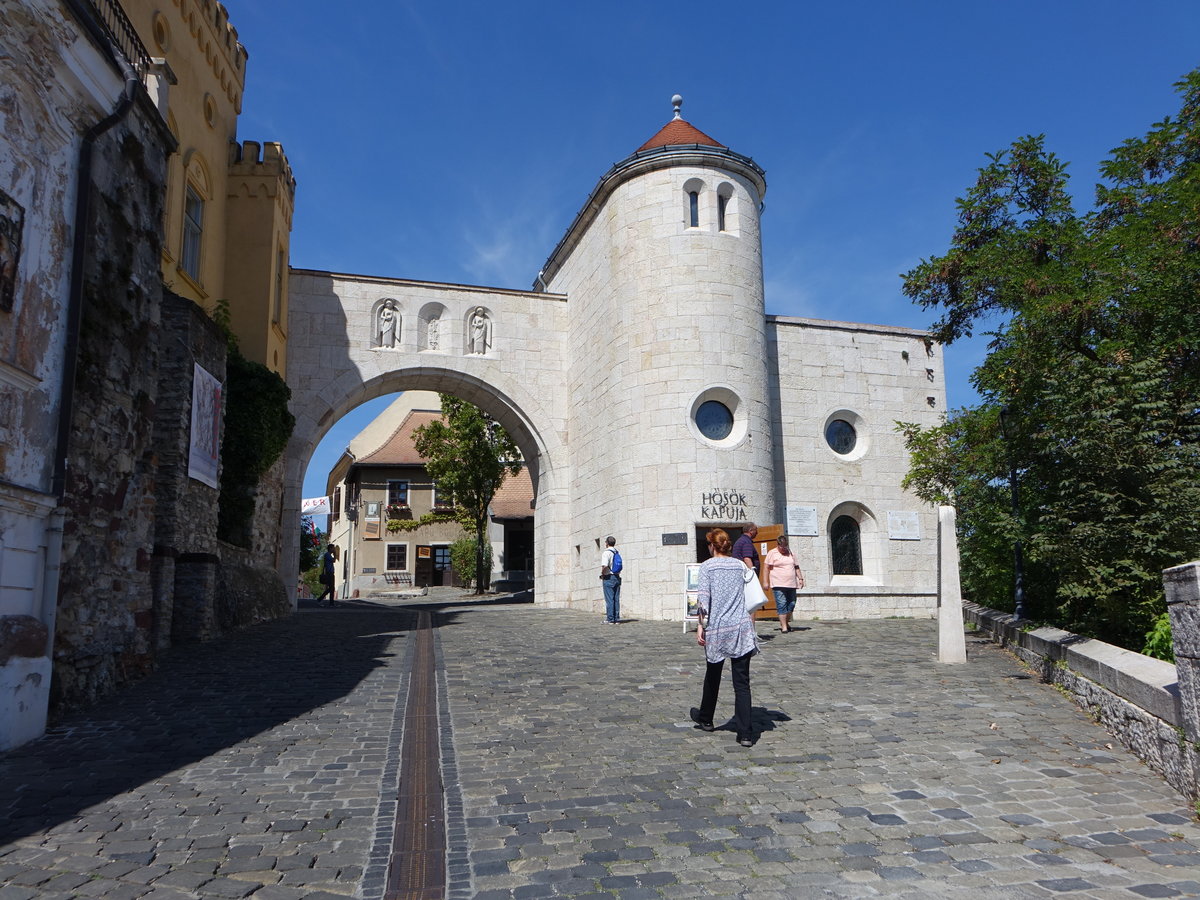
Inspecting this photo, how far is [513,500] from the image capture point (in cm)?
4275

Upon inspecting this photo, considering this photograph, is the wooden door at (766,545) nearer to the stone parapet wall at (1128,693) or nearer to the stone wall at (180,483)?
the stone parapet wall at (1128,693)

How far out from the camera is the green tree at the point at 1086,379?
29.6 ft

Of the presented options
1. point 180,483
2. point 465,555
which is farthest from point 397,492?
point 180,483

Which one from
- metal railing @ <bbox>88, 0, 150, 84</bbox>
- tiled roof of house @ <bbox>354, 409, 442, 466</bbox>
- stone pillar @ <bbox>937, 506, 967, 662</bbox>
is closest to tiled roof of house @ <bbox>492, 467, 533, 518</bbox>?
tiled roof of house @ <bbox>354, 409, 442, 466</bbox>

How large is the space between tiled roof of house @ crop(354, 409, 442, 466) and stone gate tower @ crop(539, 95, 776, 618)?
83.0 feet

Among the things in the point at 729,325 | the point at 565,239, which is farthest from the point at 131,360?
the point at 565,239

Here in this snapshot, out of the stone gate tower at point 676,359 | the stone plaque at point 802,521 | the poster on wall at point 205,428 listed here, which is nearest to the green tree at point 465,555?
the stone gate tower at point 676,359

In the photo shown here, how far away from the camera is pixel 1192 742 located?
5320 millimetres

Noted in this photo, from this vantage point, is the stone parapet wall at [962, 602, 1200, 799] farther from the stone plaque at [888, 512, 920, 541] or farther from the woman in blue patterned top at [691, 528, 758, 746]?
the stone plaque at [888, 512, 920, 541]

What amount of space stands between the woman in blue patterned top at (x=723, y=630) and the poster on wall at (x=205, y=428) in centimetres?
853

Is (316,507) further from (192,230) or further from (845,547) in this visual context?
(845,547)

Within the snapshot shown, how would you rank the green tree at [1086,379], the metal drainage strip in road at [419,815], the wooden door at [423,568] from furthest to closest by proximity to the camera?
the wooden door at [423,568] → the green tree at [1086,379] → the metal drainage strip in road at [419,815]

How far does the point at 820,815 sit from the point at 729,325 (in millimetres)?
15146

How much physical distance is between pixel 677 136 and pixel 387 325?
8271 mm
